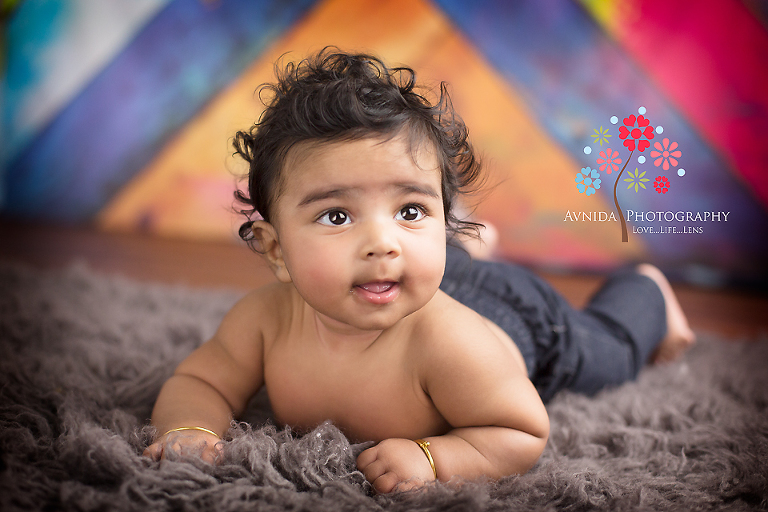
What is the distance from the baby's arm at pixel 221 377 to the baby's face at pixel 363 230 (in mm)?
194

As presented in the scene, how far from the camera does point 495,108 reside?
7.50ft

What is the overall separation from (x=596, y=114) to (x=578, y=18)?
0.34m

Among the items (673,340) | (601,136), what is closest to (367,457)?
(673,340)

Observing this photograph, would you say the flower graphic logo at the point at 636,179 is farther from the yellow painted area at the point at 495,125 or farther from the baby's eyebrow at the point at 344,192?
the baby's eyebrow at the point at 344,192

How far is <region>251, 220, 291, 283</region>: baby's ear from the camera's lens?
2.63 ft

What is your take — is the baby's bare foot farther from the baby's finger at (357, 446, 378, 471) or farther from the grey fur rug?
→ the baby's finger at (357, 446, 378, 471)

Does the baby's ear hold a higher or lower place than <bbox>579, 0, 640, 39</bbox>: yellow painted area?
lower

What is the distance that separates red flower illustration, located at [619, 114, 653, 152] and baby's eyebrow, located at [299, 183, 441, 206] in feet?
3.67

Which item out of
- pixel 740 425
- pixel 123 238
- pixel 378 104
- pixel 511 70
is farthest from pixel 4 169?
pixel 740 425

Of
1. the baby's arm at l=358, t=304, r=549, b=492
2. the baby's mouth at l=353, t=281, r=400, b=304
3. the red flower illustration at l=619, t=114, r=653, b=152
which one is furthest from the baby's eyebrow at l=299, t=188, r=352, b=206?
the red flower illustration at l=619, t=114, r=653, b=152

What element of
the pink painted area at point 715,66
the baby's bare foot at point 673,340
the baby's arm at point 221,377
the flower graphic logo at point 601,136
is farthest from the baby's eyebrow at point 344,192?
the pink painted area at point 715,66

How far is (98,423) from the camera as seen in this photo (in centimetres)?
84

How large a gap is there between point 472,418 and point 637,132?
1.49 meters

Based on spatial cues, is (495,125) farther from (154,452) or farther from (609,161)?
(154,452)
